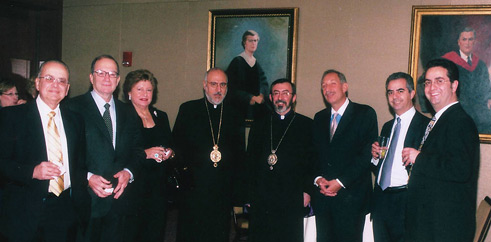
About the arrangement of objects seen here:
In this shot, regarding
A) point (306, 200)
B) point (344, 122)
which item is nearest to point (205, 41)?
point (344, 122)

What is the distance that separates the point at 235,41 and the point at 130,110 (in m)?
2.58

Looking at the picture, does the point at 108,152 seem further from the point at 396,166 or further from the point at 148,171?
the point at 396,166

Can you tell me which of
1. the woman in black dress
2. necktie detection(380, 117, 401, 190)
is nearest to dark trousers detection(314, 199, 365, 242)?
necktie detection(380, 117, 401, 190)

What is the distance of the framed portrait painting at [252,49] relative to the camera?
517 centimetres

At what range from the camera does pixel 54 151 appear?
8.29 feet

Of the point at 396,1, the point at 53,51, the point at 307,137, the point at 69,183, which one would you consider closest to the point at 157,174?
the point at 69,183

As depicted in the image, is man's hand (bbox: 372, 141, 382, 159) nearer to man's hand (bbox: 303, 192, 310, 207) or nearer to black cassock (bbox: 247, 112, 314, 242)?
black cassock (bbox: 247, 112, 314, 242)

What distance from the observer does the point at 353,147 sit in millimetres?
3482

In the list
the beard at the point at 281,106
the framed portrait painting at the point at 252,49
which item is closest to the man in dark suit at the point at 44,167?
the beard at the point at 281,106

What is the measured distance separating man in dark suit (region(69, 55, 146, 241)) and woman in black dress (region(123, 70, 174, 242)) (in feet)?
0.91

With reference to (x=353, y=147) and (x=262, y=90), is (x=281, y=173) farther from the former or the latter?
(x=262, y=90)

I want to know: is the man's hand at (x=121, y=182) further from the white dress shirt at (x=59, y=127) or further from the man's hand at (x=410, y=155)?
the man's hand at (x=410, y=155)

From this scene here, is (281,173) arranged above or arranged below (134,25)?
below

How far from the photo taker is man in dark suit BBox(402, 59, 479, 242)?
2.51 m
